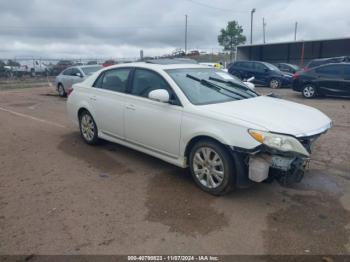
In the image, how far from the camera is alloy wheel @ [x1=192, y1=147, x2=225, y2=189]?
412 centimetres

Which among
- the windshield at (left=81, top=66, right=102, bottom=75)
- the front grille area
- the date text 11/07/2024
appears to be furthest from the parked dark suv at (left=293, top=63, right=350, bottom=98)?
the date text 11/07/2024

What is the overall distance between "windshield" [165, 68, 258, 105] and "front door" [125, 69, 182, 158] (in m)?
0.22

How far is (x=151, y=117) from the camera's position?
485 centimetres

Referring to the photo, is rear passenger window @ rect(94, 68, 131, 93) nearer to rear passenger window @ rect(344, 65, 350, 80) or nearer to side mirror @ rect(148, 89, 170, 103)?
side mirror @ rect(148, 89, 170, 103)

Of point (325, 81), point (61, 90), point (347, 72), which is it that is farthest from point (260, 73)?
point (61, 90)

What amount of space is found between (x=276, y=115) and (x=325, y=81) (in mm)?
10441

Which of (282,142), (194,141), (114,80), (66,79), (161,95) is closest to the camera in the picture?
(282,142)

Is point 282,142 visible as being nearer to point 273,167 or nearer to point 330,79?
point 273,167

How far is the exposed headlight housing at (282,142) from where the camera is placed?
368cm

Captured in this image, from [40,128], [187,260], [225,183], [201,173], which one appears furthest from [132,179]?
[40,128]

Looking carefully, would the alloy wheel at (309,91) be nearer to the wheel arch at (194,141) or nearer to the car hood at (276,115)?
the car hood at (276,115)

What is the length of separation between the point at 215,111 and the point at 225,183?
34.7 inches

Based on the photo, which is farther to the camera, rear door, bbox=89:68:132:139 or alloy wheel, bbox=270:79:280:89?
alloy wheel, bbox=270:79:280:89

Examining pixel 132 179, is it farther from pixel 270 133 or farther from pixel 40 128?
pixel 40 128
